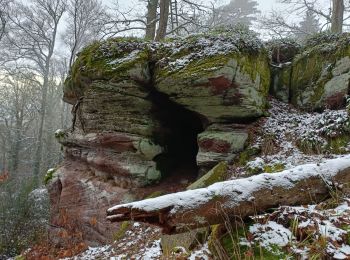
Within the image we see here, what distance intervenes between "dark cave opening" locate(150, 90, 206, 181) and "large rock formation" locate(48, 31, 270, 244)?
0.10 feet

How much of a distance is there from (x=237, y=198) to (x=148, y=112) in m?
5.91

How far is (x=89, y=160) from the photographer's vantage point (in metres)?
9.03

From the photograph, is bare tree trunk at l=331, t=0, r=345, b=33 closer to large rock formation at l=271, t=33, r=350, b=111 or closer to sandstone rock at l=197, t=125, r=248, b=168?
large rock formation at l=271, t=33, r=350, b=111

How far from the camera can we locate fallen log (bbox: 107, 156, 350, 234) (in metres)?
2.53

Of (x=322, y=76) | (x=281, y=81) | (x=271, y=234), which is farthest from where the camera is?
(x=281, y=81)

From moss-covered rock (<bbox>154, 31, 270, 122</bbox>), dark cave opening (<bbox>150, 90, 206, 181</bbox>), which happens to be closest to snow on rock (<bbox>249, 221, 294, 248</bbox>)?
moss-covered rock (<bbox>154, 31, 270, 122</bbox>)

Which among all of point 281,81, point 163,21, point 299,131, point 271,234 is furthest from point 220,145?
point 163,21

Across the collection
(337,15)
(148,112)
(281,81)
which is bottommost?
(148,112)

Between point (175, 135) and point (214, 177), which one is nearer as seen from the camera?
point (214, 177)

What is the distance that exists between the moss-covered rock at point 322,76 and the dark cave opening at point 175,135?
2.80m

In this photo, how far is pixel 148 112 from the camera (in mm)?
8461

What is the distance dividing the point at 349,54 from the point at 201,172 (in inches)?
183

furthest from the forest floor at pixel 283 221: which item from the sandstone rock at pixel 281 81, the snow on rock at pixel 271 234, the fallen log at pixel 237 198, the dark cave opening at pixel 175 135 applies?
the dark cave opening at pixel 175 135

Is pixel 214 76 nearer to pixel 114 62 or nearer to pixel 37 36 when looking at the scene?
pixel 114 62
